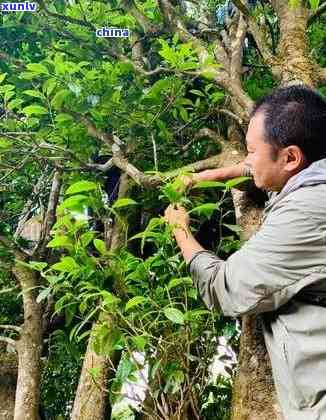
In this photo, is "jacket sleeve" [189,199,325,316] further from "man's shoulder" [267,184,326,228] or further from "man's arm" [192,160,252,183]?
"man's arm" [192,160,252,183]

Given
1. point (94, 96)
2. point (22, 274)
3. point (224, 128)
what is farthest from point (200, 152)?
point (22, 274)

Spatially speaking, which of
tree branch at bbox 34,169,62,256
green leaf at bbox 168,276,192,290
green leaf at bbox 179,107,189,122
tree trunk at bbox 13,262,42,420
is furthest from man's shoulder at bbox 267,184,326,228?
tree branch at bbox 34,169,62,256

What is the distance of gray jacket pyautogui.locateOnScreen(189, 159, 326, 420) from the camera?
2.85ft

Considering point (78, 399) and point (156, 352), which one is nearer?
point (156, 352)

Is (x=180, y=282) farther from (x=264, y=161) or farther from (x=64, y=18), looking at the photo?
(x=64, y=18)

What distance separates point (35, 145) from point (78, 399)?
3.12 ft

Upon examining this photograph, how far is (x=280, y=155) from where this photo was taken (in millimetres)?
1060

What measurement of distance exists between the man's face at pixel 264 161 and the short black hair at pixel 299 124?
0.01m

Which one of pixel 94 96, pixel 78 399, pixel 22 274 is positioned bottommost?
pixel 78 399

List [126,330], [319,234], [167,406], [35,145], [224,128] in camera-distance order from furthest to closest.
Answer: [224,128] < [35,145] < [167,406] < [126,330] < [319,234]

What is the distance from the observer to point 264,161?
1.08m

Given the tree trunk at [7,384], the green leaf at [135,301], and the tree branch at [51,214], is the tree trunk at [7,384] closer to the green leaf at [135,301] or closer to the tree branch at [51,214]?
the tree branch at [51,214]

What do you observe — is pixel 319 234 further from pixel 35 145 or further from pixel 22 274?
pixel 22 274

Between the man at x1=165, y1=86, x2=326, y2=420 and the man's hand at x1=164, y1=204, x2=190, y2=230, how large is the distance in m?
0.17
